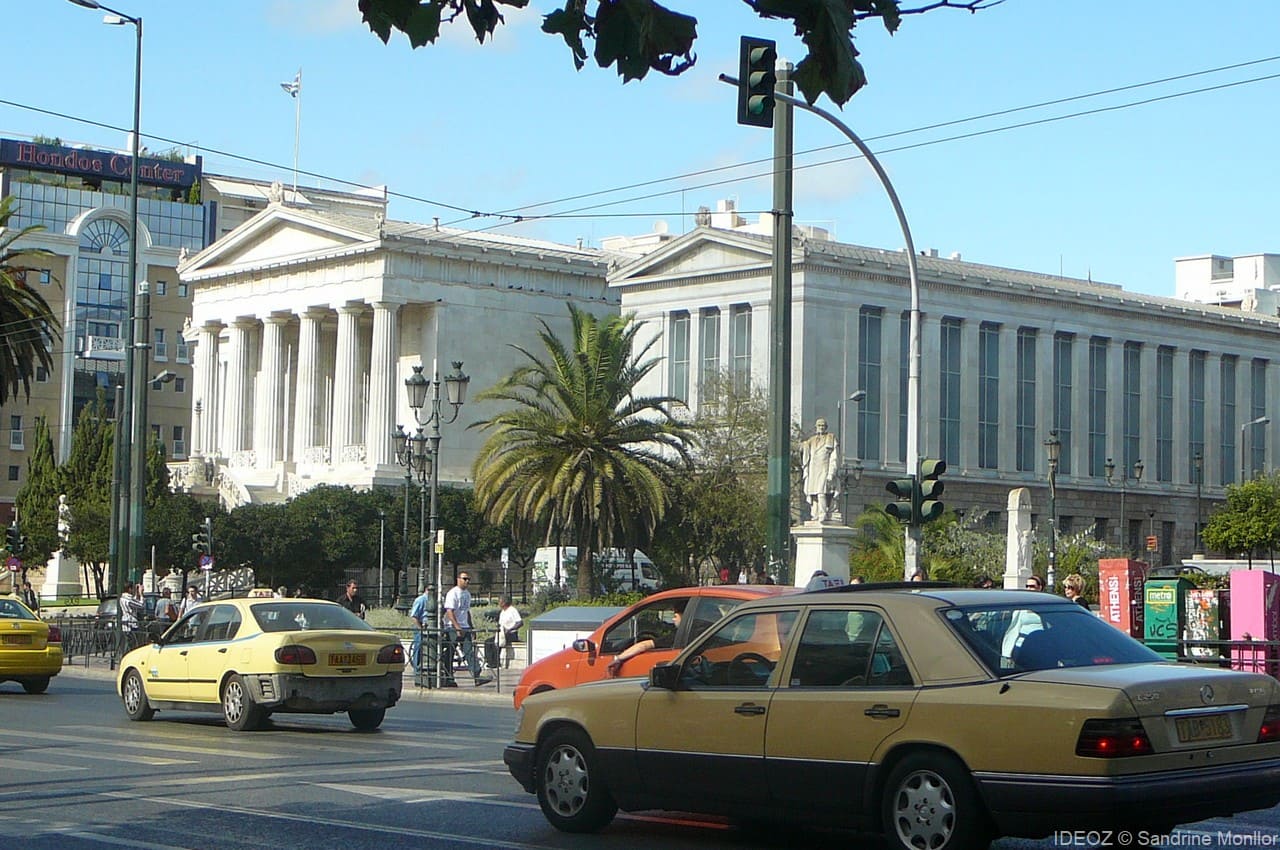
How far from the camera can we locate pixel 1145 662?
9.24 metres

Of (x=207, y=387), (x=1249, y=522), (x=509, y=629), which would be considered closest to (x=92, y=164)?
(x=207, y=387)

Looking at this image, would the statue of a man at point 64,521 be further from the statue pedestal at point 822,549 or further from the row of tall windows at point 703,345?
the statue pedestal at point 822,549

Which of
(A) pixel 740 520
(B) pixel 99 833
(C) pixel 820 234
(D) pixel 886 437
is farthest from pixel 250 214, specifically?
(B) pixel 99 833

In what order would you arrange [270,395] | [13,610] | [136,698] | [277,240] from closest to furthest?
[136,698] → [13,610] → [277,240] → [270,395]

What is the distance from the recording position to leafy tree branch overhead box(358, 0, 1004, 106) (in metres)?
6.82

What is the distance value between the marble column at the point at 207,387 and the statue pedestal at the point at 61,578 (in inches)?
715

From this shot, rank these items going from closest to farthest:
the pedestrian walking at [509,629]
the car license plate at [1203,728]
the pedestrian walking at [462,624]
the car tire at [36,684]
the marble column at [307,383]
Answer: the car license plate at [1203,728] → the car tire at [36,684] → the pedestrian walking at [462,624] → the pedestrian walking at [509,629] → the marble column at [307,383]

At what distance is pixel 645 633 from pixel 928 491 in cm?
704

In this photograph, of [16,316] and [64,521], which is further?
[64,521]

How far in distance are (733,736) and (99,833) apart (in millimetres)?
3913

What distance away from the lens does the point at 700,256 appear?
253 ft

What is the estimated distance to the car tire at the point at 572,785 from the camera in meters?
10.6

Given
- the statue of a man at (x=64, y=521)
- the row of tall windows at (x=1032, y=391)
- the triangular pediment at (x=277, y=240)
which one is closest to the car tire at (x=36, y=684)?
the row of tall windows at (x=1032, y=391)

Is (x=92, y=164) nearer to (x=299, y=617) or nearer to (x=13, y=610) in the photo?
(x=13, y=610)
